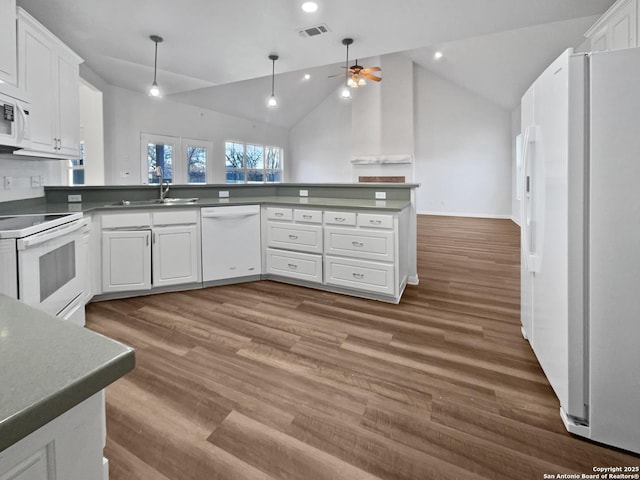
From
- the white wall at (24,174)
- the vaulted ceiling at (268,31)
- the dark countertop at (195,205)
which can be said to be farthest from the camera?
the vaulted ceiling at (268,31)

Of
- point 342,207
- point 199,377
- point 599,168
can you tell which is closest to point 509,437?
point 599,168

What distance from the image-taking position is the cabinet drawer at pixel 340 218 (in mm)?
3273

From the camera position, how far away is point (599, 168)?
1.41 m

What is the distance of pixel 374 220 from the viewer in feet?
10.3

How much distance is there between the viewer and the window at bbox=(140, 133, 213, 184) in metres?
6.91

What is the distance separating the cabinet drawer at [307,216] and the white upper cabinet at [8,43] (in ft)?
7.62

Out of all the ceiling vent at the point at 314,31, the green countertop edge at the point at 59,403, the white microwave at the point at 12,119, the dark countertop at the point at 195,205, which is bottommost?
the green countertop edge at the point at 59,403

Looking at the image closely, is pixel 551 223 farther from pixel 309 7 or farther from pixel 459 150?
pixel 459 150

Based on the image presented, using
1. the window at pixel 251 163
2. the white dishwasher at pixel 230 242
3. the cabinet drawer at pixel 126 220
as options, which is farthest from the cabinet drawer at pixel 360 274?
the window at pixel 251 163

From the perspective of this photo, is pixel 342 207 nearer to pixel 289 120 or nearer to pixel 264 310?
pixel 264 310

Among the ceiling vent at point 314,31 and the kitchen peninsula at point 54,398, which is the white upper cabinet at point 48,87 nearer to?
the ceiling vent at point 314,31

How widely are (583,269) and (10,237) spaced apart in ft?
8.70

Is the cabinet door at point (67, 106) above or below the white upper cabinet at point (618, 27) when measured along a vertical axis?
below

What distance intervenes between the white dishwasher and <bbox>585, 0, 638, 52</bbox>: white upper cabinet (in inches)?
138
